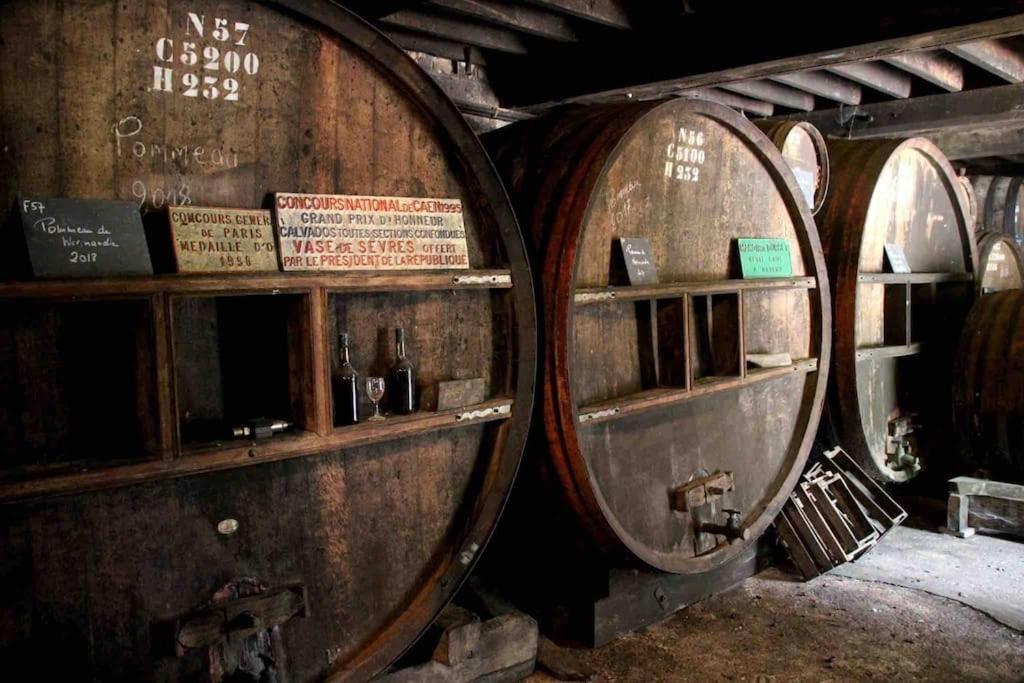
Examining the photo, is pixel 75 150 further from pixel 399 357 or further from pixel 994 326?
pixel 994 326

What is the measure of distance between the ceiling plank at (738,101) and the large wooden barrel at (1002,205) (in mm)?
3670

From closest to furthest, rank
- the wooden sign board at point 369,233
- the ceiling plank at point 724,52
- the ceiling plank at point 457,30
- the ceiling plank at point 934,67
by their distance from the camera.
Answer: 1. the wooden sign board at point 369,233
2. the ceiling plank at point 724,52
3. the ceiling plank at point 457,30
4. the ceiling plank at point 934,67

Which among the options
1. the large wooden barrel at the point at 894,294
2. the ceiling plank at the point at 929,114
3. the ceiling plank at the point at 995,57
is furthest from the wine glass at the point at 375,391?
the ceiling plank at the point at 929,114

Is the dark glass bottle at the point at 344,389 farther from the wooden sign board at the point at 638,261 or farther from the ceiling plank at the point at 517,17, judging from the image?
the ceiling plank at the point at 517,17

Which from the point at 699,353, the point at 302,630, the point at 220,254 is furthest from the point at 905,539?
the point at 220,254

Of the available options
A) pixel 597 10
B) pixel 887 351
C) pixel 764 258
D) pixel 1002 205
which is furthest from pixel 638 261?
pixel 1002 205

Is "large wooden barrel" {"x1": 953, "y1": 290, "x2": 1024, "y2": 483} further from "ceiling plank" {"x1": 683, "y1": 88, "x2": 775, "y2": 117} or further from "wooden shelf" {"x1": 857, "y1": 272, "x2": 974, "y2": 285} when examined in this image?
"ceiling plank" {"x1": 683, "y1": 88, "x2": 775, "y2": 117}

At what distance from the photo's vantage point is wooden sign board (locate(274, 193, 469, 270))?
81.3 inches

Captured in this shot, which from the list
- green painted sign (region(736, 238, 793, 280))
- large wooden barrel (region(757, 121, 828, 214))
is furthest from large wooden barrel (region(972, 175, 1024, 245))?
green painted sign (region(736, 238, 793, 280))

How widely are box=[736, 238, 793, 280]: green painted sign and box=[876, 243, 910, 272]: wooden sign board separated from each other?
3.99ft

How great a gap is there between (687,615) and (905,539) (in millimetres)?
1822

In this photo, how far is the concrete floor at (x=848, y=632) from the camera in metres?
3.07

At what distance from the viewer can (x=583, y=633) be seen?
3211mm

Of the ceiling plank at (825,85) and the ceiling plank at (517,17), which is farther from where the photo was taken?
the ceiling plank at (825,85)
